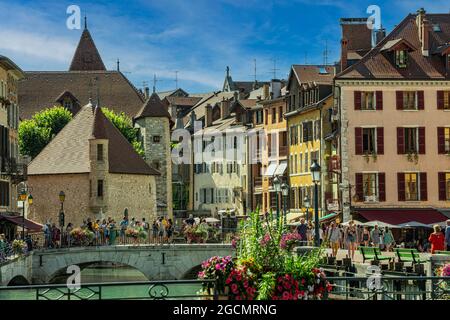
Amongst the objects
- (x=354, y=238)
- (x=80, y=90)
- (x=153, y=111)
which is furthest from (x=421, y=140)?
(x=80, y=90)

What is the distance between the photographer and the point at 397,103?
52375mm

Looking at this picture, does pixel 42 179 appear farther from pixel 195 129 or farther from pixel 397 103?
pixel 195 129

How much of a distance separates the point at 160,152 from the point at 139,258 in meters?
32.2

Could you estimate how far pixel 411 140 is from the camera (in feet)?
172

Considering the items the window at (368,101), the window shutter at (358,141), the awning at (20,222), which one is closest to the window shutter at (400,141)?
the window at (368,101)

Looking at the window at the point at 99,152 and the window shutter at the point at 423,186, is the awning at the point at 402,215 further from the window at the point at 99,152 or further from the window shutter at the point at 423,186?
the window at the point at 99,152

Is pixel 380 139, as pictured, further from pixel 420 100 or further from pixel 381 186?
pixel 420 100

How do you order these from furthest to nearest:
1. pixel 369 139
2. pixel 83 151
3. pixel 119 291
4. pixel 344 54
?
1. pixel 83 151
2. pixel 344 54
3. pixel 369 139
4. pixel 119 291

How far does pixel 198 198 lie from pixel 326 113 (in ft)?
114

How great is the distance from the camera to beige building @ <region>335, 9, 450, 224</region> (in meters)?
52.1

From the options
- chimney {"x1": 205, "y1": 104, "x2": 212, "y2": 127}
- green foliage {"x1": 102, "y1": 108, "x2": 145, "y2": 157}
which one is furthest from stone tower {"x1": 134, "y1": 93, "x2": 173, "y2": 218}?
chimney {"x1": 205, "y1": 104, "x2": 212, "y2": 127}

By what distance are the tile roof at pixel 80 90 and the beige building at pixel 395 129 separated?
48.4 meters

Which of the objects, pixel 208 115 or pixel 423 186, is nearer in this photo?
pixel 423 186

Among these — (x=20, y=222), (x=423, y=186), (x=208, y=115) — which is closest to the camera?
(x=20, y=222)
